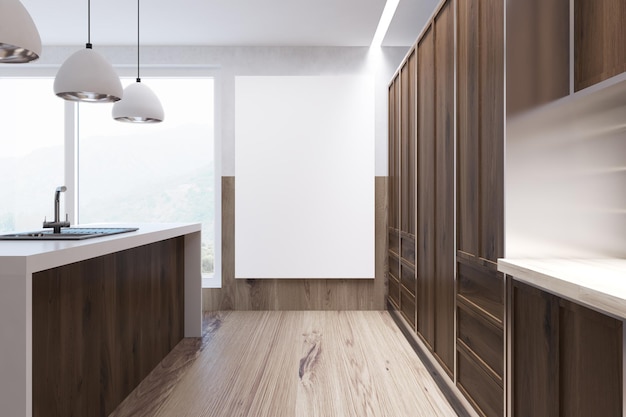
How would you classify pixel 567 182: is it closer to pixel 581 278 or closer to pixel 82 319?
pixel 581 278

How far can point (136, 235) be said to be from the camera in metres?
1.95

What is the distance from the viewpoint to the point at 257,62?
3930mm

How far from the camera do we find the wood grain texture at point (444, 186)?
205 centimetres

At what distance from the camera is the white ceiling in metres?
3.14

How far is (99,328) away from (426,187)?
75.1 inches

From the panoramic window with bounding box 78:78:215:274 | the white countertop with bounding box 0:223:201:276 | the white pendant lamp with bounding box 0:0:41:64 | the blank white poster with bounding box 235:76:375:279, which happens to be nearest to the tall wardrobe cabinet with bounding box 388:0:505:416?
the blank white poster with bounding box 235:76:375:279

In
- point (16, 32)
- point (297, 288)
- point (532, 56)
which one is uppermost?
point (16, 32)

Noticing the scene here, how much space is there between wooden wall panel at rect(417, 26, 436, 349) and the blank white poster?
1136 millimetres

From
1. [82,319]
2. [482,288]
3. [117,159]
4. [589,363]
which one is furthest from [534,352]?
[117,159]

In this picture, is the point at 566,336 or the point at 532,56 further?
the point at 532,56

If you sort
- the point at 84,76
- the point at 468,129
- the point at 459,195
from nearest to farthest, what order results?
1. the point at 468,129
2. the point at 459,195
3. the point at 84,76

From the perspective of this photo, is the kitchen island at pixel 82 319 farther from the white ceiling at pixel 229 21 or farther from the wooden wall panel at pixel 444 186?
the white ceiling at pixel 229 21

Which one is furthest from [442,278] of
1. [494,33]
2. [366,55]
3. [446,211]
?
[366,55]

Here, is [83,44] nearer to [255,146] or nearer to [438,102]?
[255,146]
